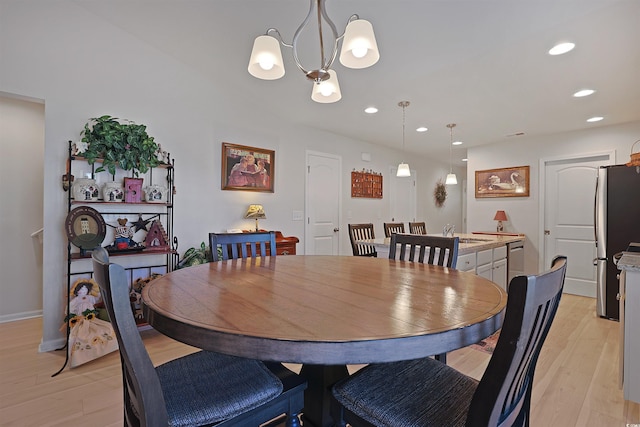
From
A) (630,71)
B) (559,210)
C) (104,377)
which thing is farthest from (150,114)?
(559,210)

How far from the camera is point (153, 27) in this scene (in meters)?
2.66

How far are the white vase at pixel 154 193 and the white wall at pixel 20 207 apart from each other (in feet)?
4.51

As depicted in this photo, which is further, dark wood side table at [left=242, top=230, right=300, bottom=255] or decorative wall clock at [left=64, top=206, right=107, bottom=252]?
dark wood side table at [left=242, top=230, right=300, bottom=255]

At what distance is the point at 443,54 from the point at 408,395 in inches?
103

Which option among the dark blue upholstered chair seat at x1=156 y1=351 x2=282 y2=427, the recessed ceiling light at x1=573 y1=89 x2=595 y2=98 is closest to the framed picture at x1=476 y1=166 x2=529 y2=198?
the recessed ceiling light at x1=573 y1=89 x2=595 y2=98

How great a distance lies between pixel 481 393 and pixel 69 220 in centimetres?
291

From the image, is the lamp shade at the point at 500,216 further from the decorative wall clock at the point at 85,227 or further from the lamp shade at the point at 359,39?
the decorative wall clock at the point at 85,227

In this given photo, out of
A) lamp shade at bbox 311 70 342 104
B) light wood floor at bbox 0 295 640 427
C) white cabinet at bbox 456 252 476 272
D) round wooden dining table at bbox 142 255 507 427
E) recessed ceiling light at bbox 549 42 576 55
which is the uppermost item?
recessed ceiling light at bbox 549 42 576 55

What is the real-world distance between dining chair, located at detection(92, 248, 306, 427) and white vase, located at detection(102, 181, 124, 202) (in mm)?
1926

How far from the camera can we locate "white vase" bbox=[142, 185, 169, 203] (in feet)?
Answer: 9.16

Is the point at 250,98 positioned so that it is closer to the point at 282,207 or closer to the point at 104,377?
the point at 282,207

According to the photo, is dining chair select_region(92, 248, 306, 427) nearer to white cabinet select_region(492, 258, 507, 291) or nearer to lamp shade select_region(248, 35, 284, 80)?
lamp shade select_region(248, 35, 284, 80)

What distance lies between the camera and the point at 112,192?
2588 millimetres

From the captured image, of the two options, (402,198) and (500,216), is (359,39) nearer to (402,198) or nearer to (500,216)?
(500,216)
